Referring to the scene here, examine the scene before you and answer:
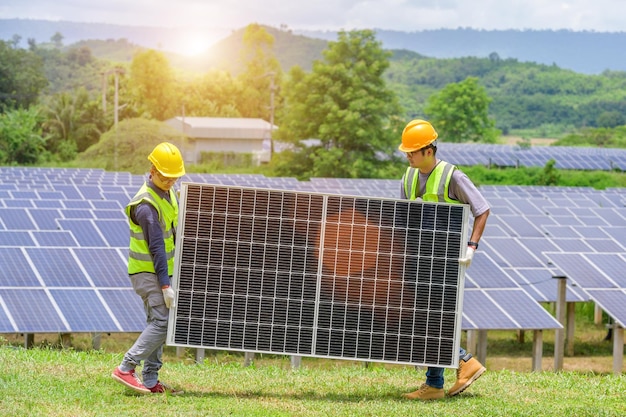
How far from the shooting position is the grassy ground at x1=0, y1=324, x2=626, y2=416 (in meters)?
8.43

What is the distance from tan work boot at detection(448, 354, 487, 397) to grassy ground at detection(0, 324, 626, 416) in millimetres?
121

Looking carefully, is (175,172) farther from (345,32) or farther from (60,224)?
(345,32)

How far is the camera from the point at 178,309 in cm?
890

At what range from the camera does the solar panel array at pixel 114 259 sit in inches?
573

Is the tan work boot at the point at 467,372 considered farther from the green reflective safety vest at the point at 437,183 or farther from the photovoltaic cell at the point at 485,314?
the photovoltaic cell at the point at 485,314

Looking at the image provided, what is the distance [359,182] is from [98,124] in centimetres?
5553

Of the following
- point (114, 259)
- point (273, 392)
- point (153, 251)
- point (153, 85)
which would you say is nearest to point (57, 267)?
point (114, 259)

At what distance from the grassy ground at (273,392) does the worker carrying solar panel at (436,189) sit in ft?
0.63

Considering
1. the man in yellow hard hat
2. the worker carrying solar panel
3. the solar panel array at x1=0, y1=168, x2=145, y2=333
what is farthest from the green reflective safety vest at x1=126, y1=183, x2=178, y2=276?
the solar panel array at x1=0, y1=168, x2=145, y2=333

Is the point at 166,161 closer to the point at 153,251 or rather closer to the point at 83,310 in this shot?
the point at 153,251

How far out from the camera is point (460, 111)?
119 m

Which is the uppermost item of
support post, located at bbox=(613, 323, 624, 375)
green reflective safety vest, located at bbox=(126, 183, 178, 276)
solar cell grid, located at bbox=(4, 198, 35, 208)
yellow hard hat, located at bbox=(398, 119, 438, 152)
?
yellow hard hat, located at bbox=(398, 119, 438, 152)

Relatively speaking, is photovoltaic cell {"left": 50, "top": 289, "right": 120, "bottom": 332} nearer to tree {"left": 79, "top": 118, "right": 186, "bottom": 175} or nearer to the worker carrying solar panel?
the worker carrying solar panel

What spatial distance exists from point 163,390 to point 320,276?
162 centimetres
